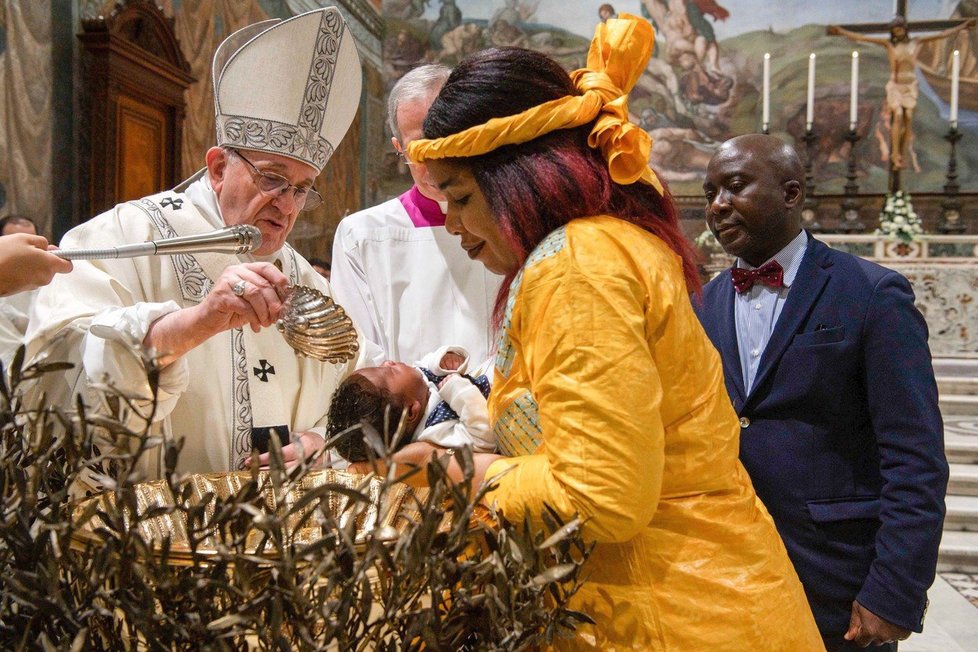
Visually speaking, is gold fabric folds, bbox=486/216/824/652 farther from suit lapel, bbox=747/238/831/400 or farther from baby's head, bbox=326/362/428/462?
suit lapel, bbox=747/238/831/400

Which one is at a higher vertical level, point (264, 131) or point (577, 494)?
point (264, 131)

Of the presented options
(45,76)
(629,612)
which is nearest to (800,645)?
(629,612)

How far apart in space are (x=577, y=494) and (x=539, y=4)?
11.8 meters

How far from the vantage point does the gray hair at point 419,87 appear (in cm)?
286

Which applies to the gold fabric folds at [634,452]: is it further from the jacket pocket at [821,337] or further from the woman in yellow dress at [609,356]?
the jacket pocket at [821,337]

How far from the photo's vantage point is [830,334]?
210 cm

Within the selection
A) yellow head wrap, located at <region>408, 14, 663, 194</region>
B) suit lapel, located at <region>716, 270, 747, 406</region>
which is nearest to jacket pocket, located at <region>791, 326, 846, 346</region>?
suit lapel, located at <region>716, 270, 747, 406</region>

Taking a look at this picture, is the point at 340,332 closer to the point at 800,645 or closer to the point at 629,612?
the point at 629,612

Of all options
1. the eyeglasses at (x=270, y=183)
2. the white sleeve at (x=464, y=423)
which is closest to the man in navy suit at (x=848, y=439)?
the white sleeve at (x=464, y=423)

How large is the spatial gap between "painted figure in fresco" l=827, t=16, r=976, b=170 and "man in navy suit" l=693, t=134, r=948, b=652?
859 centimetres

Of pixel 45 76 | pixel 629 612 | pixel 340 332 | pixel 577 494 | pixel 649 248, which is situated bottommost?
pixel 629 612

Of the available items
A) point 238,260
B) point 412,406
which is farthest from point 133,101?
point 412,406

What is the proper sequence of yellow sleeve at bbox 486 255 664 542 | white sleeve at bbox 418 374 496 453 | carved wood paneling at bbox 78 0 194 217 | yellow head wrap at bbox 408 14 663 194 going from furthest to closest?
carved wood paneling at bbox 78 0 194 217 → white sleeve at bbox 418 374 496 453 → yellow head wrap at bbox 408 14 663 194 → yellow sleeve at bbox 486 255 664 542

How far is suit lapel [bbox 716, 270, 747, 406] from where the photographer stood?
88.0 inches
